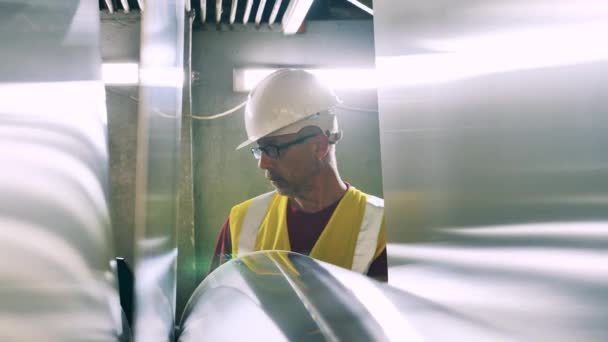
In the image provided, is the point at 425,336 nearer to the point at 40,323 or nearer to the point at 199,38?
the point at 40,323

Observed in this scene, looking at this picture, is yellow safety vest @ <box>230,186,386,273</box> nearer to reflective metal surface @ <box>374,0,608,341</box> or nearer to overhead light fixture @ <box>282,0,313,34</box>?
overhead light fixture @ <box>282,0,313,34</box>

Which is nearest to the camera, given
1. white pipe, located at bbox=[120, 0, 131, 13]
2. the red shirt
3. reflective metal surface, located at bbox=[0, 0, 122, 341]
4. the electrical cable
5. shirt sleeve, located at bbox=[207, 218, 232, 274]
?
reflective metal surface, located at bbox=[0, 0, 122, 341]

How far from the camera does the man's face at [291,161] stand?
7.98 ft

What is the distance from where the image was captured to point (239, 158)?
375 centimetres

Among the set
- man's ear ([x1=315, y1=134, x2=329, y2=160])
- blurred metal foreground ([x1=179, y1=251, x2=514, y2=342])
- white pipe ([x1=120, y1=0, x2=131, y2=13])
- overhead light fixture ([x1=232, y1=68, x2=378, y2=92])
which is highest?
white pipe ([x1=120, y1=0, x2=131, y2=13])

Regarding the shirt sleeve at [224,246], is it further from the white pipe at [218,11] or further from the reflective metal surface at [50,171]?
the reflective metal surface at [50,171]

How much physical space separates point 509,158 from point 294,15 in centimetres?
304

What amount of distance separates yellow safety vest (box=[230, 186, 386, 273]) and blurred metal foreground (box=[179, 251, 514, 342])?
1389 mm

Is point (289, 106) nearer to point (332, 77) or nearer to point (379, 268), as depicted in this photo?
point (379, 268)

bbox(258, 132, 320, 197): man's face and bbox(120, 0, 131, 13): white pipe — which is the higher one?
bbox(120, 0, 131, 13): white pipe

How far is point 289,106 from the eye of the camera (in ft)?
7.91

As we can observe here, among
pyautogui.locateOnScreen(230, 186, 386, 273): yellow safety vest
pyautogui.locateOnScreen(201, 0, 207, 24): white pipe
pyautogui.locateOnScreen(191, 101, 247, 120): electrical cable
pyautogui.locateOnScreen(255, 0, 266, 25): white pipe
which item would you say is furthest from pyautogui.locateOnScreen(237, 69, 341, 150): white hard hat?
pyautogui.locateOnScreen(191, 101, 247, 120): electrical cable

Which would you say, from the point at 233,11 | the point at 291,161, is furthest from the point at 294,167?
the point at 233,11

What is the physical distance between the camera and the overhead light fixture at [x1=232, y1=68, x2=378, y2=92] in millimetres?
3746
